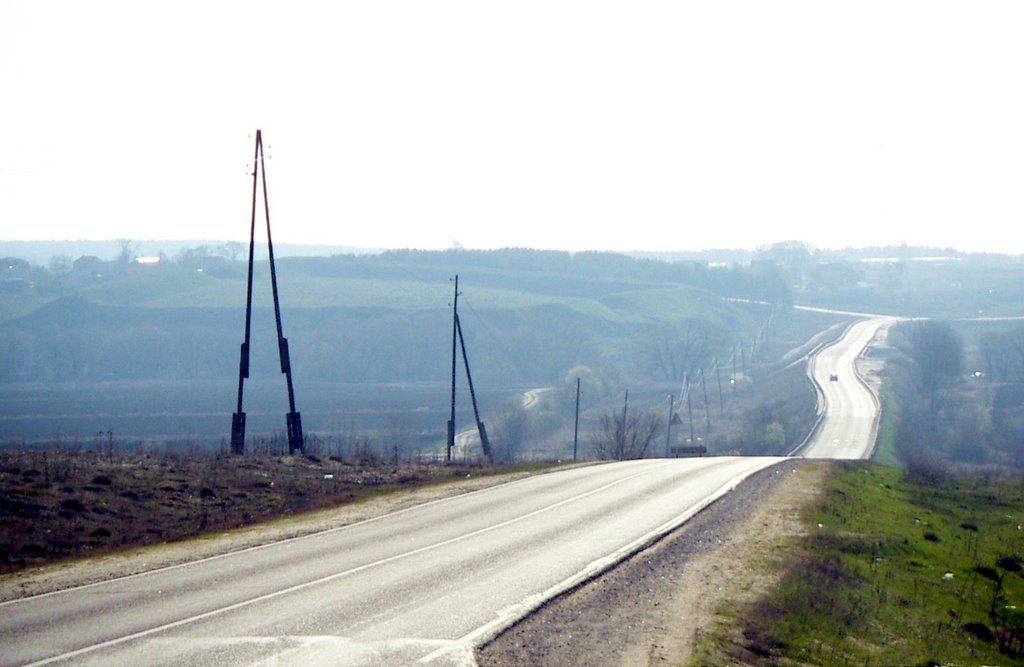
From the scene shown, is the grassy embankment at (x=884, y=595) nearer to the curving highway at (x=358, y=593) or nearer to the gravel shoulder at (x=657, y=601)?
the gravel shoulder at (x=657, y=601)

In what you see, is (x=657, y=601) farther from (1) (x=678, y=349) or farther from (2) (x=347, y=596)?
(1) (x=678, y=349)

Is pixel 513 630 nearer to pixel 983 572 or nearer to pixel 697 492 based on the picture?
pixel 983 572

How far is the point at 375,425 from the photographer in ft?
249

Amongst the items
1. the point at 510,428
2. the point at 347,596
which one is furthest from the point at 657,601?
the point at 510,428

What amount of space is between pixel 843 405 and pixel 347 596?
83090 mm

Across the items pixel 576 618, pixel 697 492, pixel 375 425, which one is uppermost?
pixel 576 618

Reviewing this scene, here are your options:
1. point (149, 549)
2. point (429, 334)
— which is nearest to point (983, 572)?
point (149, 549)

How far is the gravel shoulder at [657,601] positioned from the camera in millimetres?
10328

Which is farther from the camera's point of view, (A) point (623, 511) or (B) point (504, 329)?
(B) point (504, 329)

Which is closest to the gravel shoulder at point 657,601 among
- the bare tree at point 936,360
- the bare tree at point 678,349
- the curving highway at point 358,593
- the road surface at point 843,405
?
the curving highway at point 358,593

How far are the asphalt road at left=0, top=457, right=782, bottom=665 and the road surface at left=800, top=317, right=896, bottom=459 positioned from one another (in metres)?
47.3

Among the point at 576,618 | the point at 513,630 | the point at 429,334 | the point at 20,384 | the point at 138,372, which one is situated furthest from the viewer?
the point at 429,334

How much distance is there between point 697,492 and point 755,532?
6317 millimetres

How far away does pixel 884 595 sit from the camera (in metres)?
15.8
